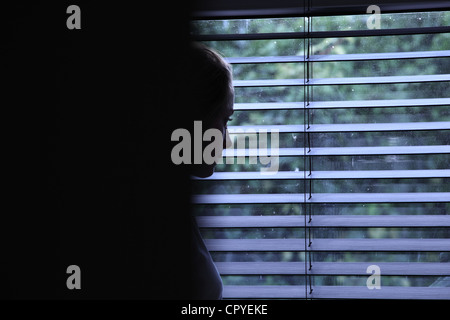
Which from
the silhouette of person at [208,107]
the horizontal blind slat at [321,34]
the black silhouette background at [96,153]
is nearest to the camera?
the black silhouette background at [96,153]

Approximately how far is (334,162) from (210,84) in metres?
0.42

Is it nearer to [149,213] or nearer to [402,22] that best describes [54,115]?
[149,213]

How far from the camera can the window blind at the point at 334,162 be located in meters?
1.17

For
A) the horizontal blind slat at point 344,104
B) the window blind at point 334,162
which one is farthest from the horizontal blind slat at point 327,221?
the horizontal blind slat at point 344,104

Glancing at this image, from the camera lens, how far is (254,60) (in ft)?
3.97

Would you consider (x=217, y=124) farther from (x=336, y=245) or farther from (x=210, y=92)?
(x=336, y=245)

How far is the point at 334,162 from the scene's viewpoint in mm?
1212

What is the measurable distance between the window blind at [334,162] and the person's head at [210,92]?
0.69 ft

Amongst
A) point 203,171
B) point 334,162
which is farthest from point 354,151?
point 203,171

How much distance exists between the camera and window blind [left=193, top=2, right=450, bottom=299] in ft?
3.84

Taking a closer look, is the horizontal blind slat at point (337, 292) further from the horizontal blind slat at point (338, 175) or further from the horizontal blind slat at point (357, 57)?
the horizontal blind slat at point (357, 57)

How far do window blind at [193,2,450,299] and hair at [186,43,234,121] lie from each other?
0.75 ft

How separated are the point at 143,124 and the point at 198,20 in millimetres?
514
